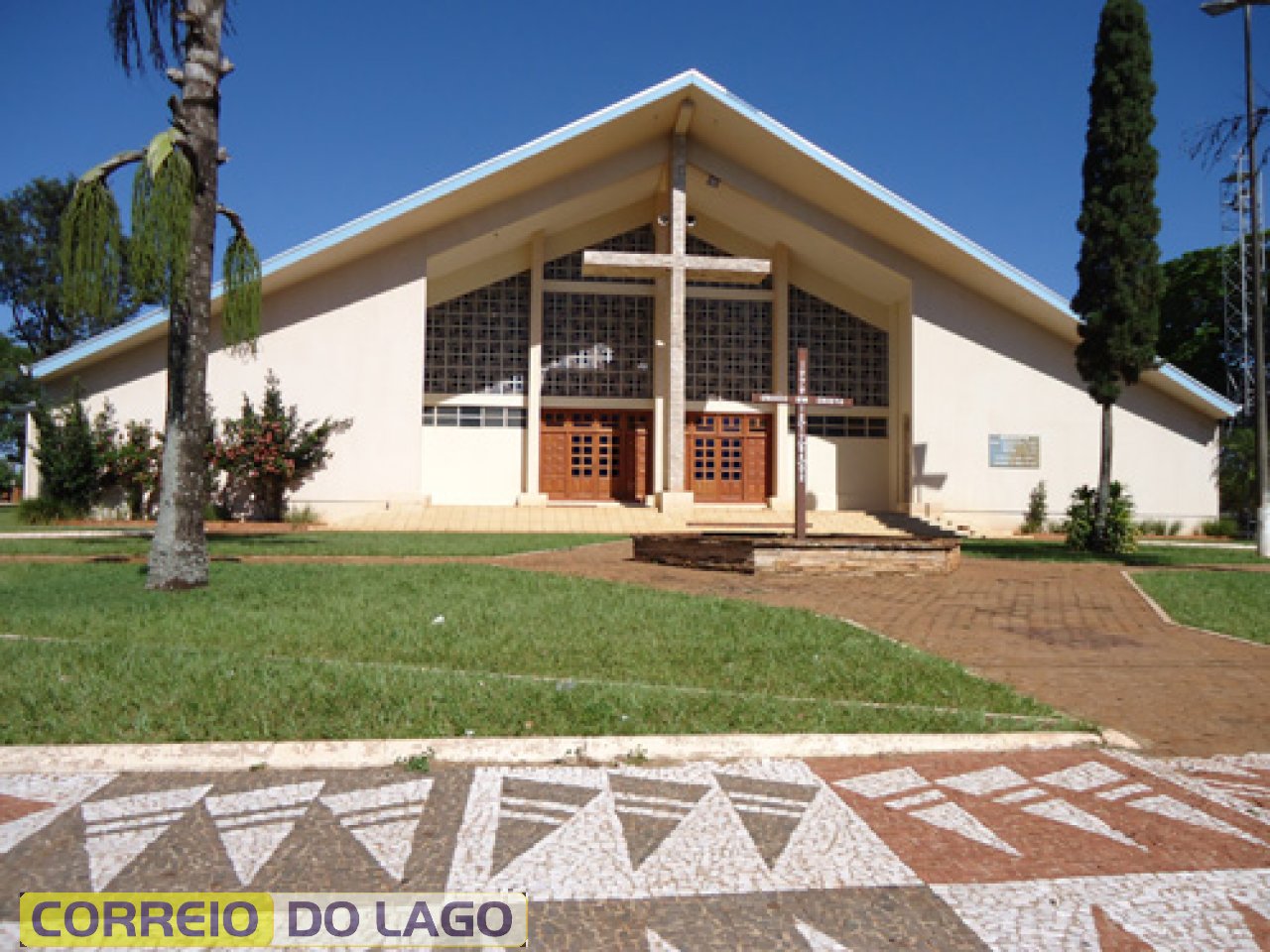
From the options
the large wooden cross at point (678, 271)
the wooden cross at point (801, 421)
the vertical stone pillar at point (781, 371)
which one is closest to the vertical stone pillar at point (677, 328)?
the large wooden cross at point (678, 271)

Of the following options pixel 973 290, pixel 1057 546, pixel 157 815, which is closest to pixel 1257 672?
pixel 157 815

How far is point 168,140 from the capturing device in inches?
314

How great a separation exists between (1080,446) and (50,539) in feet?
69.3

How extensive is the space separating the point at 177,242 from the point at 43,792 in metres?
5.81

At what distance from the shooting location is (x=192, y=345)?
832 centimetres

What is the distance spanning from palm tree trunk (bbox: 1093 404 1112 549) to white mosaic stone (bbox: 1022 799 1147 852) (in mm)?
13576

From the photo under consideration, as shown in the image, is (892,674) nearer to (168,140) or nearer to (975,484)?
(168,140)

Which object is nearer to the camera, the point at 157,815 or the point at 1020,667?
the point at 157,815

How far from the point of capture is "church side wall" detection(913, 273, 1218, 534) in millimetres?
20250

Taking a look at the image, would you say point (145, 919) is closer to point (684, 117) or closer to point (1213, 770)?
point (1213, 770)

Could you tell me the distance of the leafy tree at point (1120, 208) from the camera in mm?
14305

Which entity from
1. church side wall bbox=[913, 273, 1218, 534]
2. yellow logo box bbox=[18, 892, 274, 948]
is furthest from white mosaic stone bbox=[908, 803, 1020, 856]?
church side wall bbox=[913, 273, 1218, 534]

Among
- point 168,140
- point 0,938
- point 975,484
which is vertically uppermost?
point 168,140

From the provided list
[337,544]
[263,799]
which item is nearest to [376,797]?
[263,799]
